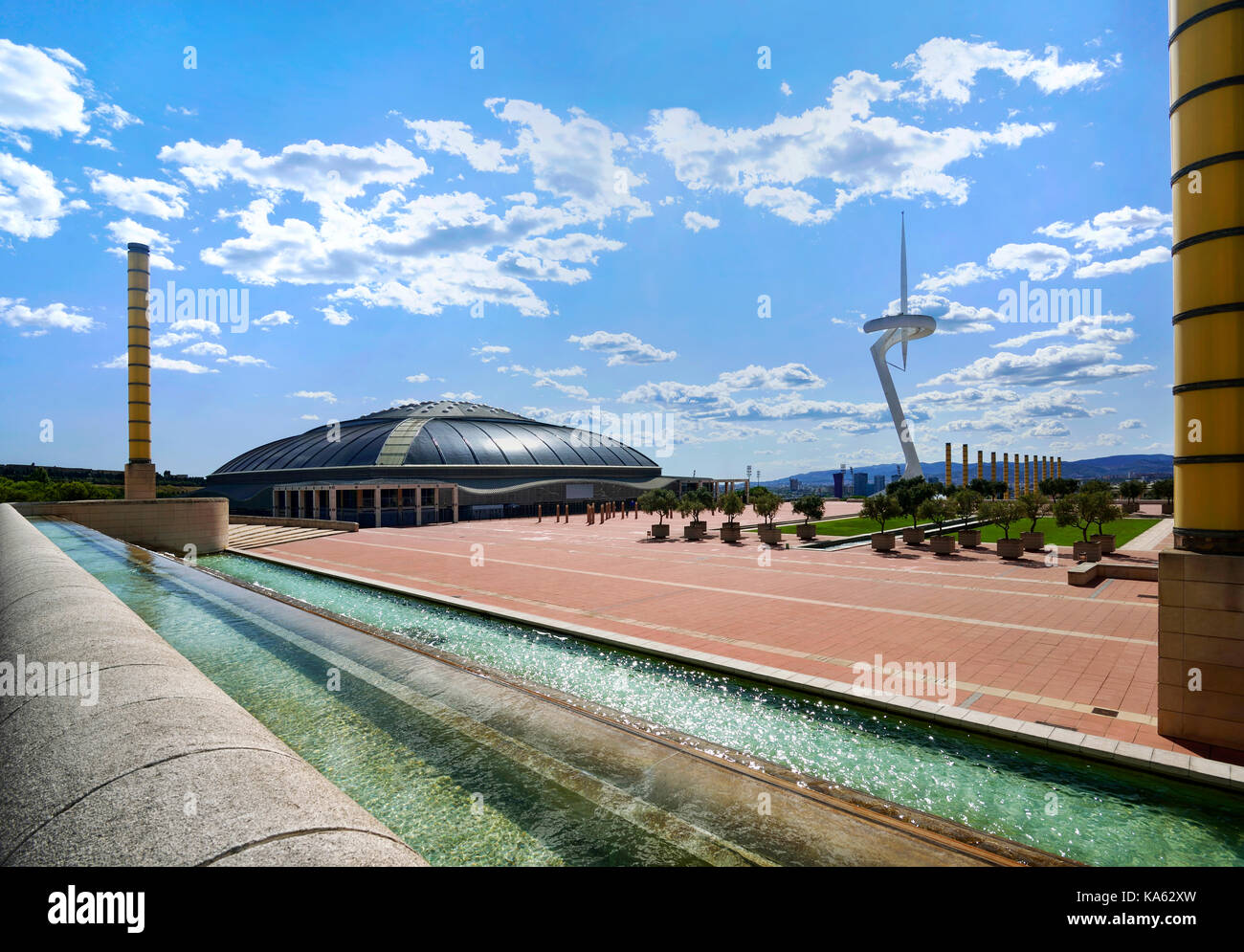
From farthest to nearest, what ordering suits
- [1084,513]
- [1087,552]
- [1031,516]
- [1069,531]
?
[1069,531] < [1031,516] < [1084,513] < [1087,552]

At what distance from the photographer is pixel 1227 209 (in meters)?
7.04

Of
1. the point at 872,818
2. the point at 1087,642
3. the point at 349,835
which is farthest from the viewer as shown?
the point at 1087,642

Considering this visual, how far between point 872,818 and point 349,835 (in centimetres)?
399

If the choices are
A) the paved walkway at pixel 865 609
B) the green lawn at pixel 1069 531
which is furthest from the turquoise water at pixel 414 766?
the green lawn at pixel 1069 531

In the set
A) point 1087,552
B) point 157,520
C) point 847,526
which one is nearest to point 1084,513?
point 1087,552

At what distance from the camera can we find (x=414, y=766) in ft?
19.3

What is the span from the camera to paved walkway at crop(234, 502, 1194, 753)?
8.78 metres

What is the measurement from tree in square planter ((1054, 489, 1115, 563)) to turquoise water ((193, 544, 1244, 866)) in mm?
16240

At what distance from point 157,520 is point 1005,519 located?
3530cm

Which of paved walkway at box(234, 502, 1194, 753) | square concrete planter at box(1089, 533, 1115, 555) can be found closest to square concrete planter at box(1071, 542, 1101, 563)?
paved walkway at box(234, 502, 1194, 753)

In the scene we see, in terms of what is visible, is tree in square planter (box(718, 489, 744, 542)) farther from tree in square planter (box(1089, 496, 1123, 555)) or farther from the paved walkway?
tree in square planter (box(1089, 496, 1123, 555))

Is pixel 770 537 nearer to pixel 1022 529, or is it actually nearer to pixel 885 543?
pixel 885 543
